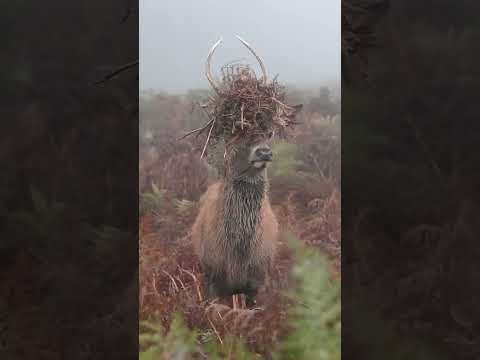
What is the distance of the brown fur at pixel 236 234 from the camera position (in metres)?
2.21

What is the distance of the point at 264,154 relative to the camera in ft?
7.17

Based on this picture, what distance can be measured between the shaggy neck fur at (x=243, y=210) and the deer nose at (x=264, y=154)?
0.06m

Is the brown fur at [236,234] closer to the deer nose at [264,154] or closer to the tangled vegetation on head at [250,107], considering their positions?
the deer nose at [264,154]
